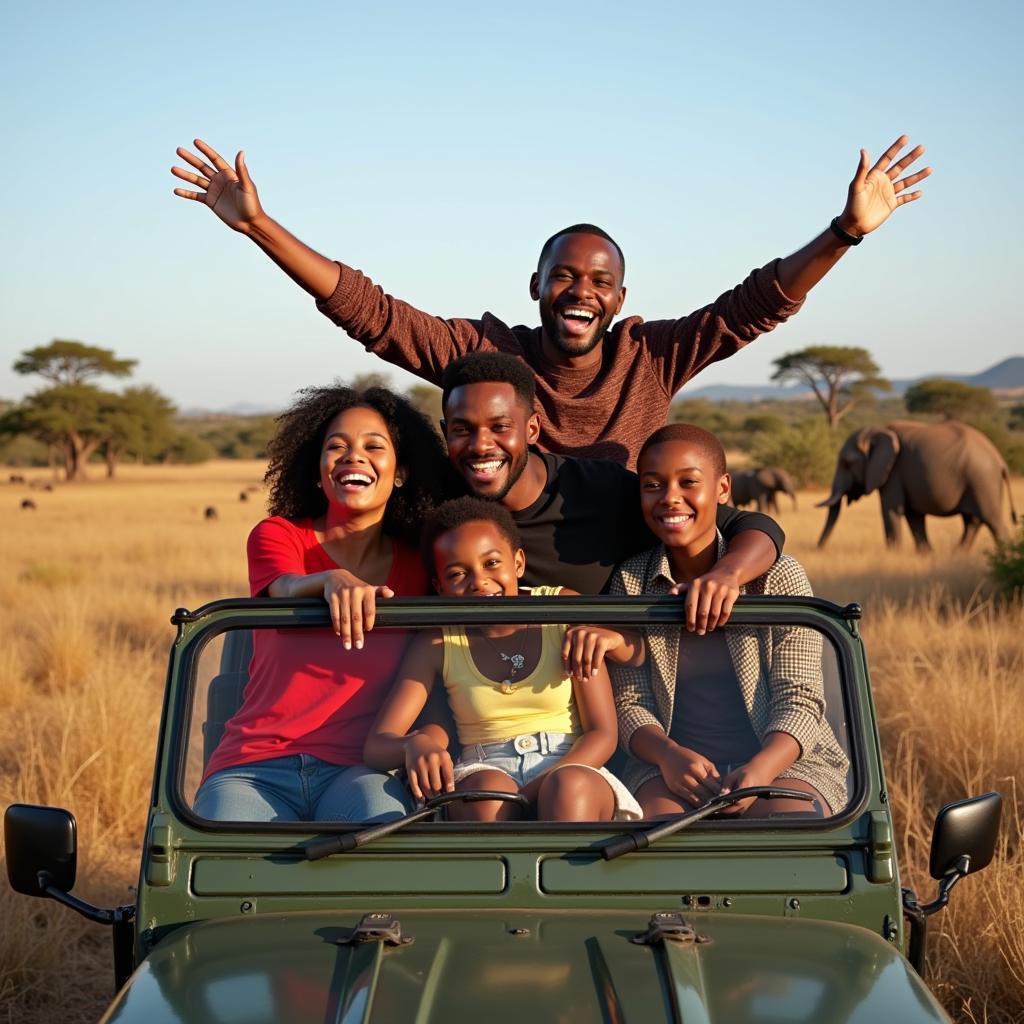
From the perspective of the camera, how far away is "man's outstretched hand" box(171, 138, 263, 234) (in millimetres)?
3924

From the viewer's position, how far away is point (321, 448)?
3668mm

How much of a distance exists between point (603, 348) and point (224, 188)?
125cm

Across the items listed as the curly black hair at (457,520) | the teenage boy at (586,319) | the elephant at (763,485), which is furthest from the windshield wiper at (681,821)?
the elephant at (763,485)

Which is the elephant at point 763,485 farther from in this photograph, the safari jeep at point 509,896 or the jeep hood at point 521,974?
the jeep hood at point 521,974

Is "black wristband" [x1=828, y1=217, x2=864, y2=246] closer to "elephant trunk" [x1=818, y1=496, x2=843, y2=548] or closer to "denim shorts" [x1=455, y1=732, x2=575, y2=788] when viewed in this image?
"denim shorts" [x1=455, y1=732, x2=575, y2=788]

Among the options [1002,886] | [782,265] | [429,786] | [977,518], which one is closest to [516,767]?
[429,786]

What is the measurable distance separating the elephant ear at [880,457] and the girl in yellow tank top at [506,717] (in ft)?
52.6

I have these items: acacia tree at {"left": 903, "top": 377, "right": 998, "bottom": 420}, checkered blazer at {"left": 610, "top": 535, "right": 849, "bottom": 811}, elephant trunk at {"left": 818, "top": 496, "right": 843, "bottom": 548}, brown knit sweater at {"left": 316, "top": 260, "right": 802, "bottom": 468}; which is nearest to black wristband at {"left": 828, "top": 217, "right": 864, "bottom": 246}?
brown knit sweater at {"left": 316, "top": 260, "right": 802, "bottom": 468}

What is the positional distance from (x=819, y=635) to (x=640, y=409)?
1628 millimetres

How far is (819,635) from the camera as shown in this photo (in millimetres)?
2787

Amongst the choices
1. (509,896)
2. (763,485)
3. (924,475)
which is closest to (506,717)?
(509,896)

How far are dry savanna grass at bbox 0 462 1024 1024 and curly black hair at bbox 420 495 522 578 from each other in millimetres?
1973

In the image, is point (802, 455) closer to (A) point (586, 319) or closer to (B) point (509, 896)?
(A) point (586, 319)

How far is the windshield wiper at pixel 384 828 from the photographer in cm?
254
